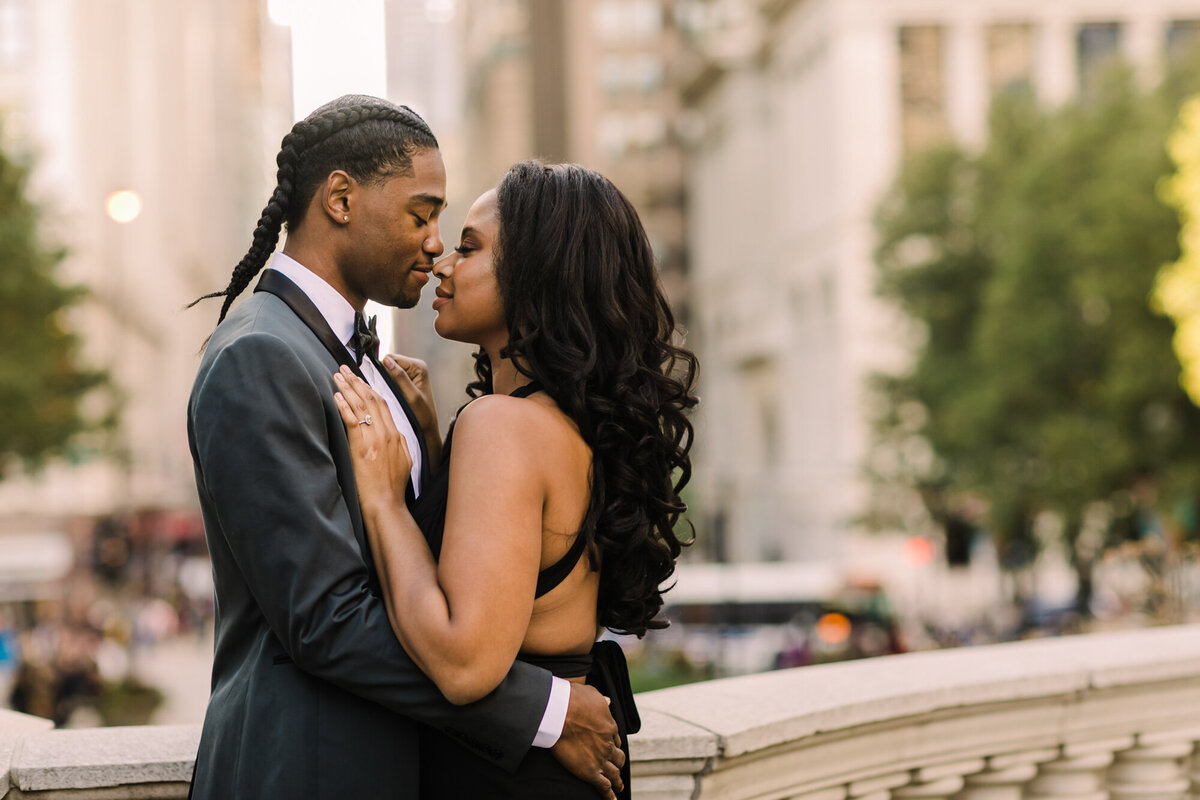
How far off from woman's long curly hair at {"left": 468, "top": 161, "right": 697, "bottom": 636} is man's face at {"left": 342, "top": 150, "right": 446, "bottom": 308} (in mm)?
154

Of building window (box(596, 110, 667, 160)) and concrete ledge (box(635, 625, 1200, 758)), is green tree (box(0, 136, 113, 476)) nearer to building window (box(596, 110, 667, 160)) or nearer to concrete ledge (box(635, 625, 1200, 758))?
concrete ledge (box(635, 625, 1200, 758))

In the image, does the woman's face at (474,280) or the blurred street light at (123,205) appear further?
the blurred street light at (123,205)

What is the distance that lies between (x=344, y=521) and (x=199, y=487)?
34 cm

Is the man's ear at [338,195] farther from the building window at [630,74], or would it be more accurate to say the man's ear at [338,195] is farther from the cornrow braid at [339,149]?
the building window at [630,74]

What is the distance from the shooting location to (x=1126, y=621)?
23.7 meters

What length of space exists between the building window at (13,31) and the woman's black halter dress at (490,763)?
54.5 metres

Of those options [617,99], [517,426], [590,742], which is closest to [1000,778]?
[590,742]

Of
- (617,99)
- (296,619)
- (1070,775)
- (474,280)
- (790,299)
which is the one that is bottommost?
(1070,775)

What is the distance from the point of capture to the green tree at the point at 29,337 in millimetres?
25266

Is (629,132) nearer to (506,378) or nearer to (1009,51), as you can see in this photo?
(1009,51)

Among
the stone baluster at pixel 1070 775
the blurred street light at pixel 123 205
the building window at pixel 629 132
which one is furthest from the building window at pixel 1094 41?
the stone baluster at pixel 1070 775

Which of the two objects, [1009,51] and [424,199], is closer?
[424,199]

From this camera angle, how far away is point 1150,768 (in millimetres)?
4605

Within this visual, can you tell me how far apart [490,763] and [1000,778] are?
1.92 meters
